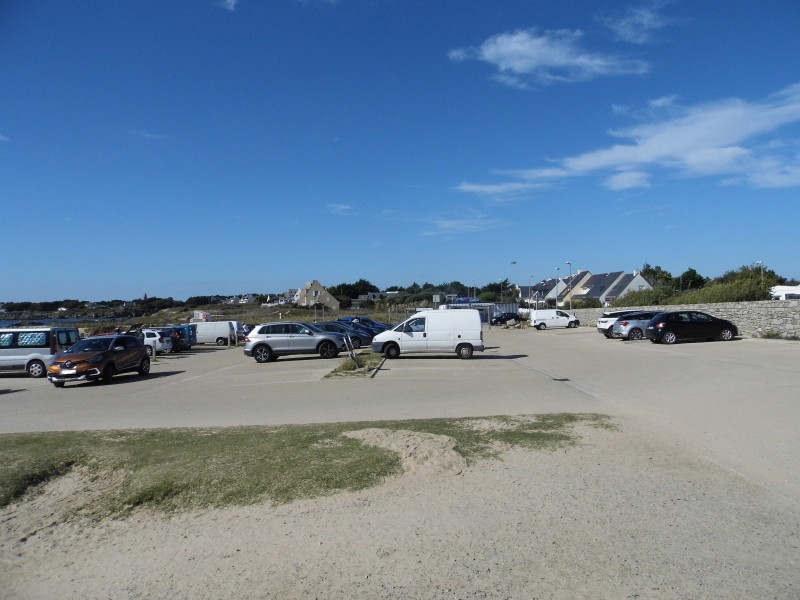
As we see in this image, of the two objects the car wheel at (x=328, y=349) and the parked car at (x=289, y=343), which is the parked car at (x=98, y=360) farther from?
the car wheel at (x=328, y=349)

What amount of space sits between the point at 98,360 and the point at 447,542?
1701 centimetres

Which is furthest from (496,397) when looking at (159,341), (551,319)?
(551,319)

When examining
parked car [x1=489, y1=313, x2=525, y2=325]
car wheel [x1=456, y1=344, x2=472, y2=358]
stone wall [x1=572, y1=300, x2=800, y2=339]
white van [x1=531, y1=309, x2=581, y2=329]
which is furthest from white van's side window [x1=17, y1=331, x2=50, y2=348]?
parked car [x1=489, y1=313, x2=525, y2=325]

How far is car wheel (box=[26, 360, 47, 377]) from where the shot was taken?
74.0 ft

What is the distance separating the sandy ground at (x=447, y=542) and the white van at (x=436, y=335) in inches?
675

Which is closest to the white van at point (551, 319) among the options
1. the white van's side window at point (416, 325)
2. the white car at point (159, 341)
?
the white car at point (159, 341)

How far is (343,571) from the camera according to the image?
4574 mm

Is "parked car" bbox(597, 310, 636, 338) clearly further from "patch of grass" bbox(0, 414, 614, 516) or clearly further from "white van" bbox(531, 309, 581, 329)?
"patch of grass" bbox(0, 414, 614, 516)

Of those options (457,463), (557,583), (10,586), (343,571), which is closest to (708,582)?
(557,583)

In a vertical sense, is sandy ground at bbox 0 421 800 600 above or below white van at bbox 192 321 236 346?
below

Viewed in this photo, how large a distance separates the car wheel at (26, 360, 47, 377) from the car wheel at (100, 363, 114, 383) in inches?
182

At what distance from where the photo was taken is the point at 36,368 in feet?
74.1

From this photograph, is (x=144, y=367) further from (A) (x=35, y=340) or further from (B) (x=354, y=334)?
(B) (x=354, y=334)

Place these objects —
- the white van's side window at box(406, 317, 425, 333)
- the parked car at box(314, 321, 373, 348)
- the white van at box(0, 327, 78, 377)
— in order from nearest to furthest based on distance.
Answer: the white van at box(0, 327, 78, 377), the white van's side window at box(406, 317, 425, 333), the parked car at box(314, 321, 373, 348)
